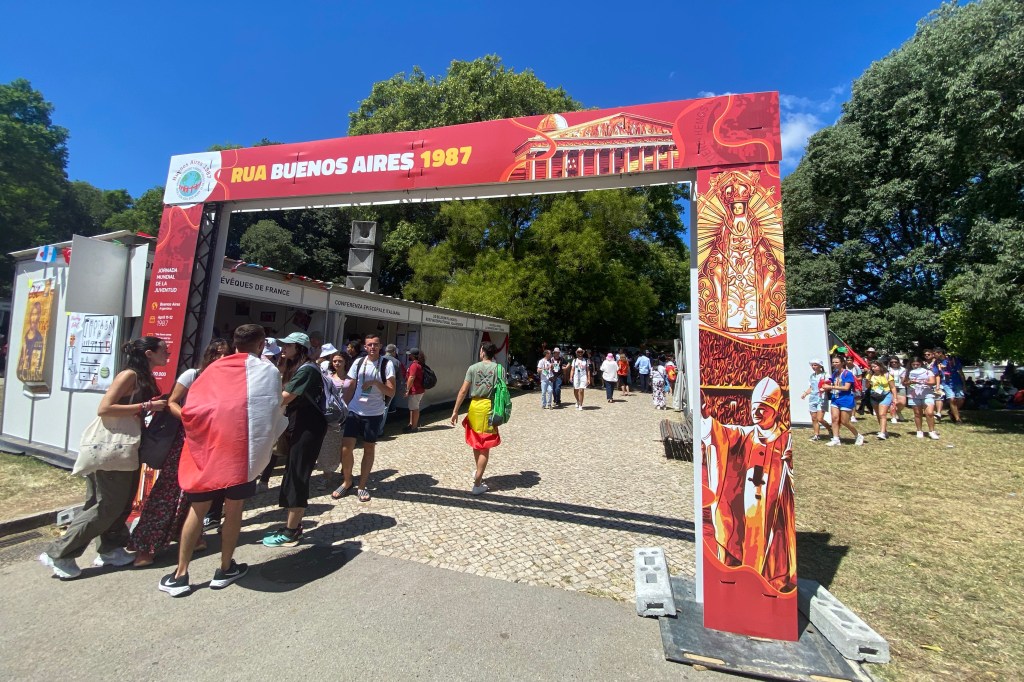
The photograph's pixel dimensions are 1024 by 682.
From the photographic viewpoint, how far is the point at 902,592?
3.39 m

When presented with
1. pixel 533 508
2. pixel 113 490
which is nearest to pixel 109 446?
pixel 113 490

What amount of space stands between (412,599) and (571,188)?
3.20 metres

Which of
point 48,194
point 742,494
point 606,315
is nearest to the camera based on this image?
point 742,494

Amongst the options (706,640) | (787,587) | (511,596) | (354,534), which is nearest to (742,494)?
(787,587)

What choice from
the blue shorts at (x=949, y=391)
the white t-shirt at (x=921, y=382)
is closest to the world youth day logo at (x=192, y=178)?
the white t-shirt at (x=921, y=382)

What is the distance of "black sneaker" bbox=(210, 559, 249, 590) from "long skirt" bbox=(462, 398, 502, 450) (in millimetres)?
2575

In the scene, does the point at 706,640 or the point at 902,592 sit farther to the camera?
the point at 902,592

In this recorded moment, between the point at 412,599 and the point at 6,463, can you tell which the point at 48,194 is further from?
the point at 412,599

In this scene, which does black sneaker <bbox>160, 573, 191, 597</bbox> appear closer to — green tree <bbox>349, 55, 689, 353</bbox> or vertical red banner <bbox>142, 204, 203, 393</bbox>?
vertical red banner <bbox>142, 204, 203, 393</bbox>

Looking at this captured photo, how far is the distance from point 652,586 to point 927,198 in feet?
80.0

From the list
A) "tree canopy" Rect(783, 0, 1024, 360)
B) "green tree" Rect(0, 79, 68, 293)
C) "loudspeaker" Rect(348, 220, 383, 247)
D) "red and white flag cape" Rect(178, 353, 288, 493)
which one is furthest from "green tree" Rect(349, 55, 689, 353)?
"green tree" Rect(0, 79, 68, 293)

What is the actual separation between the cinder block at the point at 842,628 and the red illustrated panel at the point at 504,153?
276cm

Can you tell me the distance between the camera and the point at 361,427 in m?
5.24

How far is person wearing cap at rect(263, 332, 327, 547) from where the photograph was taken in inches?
157
